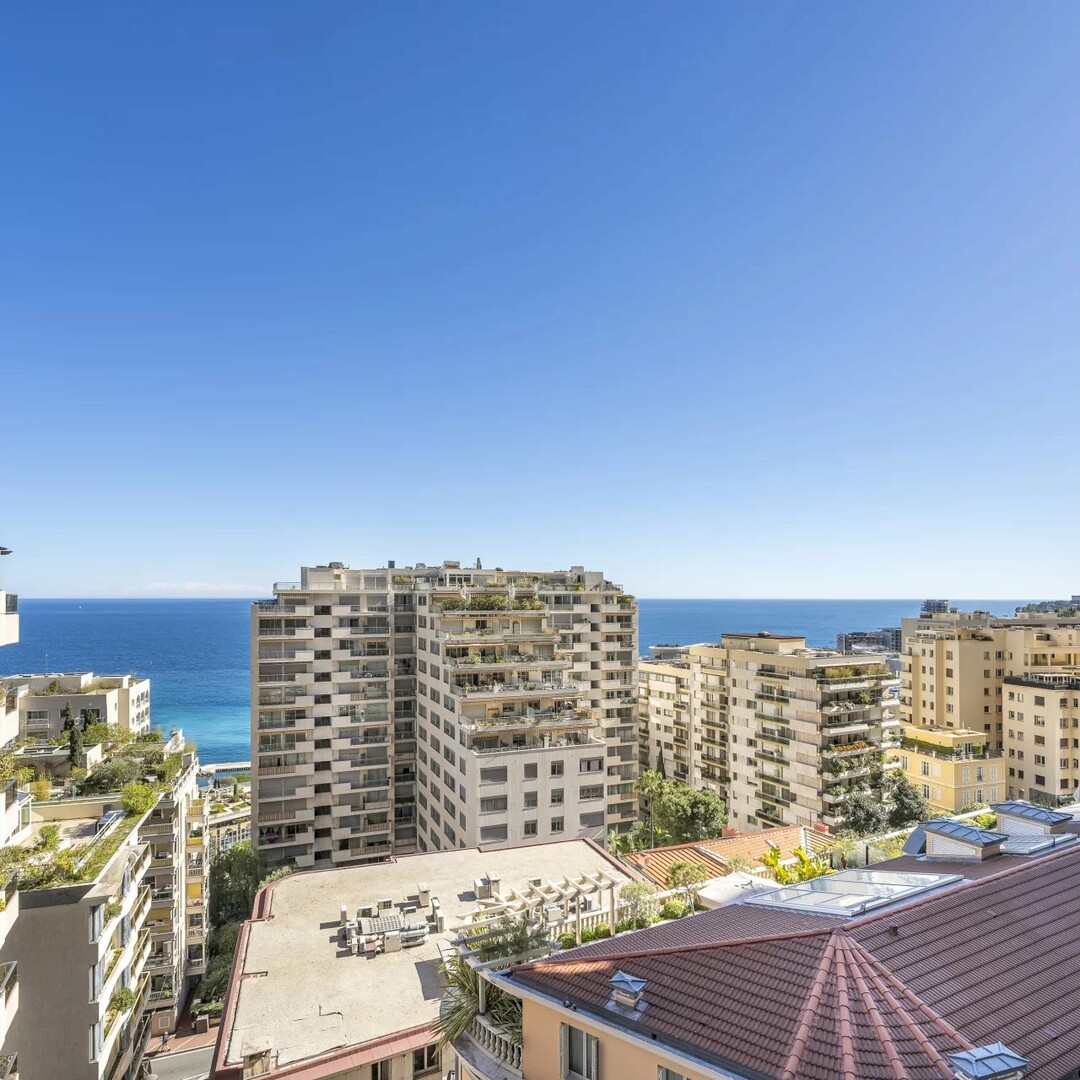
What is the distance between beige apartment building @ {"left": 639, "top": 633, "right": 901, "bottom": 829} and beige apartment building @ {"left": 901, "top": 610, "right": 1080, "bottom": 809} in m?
8.97

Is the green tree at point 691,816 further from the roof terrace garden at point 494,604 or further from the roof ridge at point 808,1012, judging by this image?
the roof ridge at point 808,1012

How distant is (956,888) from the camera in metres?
12.5

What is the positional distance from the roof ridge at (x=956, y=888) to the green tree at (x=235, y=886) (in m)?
47.6

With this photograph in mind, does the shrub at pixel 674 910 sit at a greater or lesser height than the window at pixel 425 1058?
greater

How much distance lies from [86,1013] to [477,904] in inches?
505

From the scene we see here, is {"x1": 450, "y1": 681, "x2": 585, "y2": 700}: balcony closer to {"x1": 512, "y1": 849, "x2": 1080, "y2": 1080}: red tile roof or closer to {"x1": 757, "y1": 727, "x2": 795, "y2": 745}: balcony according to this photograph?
{"x1": 757, "y1": 727, "x2": 795, "y2": 745}: balcony

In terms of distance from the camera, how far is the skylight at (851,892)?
11938mm

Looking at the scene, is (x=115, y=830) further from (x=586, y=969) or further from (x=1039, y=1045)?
(x=1039, y=1045)

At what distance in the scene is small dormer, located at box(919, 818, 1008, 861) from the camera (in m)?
15.4

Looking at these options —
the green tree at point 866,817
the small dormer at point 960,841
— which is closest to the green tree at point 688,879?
the small dormer at point 960,841

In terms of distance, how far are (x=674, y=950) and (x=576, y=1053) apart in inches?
86.9

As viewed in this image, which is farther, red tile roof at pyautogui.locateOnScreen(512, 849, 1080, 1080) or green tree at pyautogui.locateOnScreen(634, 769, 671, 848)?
green tree at pyautogui.locateOnScreen(634, 769, 671, 848)


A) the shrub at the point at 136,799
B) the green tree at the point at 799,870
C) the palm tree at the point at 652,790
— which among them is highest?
the green tree at the point at 799,870

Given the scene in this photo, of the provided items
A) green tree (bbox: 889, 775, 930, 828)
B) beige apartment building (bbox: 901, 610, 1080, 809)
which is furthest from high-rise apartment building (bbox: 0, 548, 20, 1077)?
beige apartment building (bbox: 901, 610, 1080, 809)
